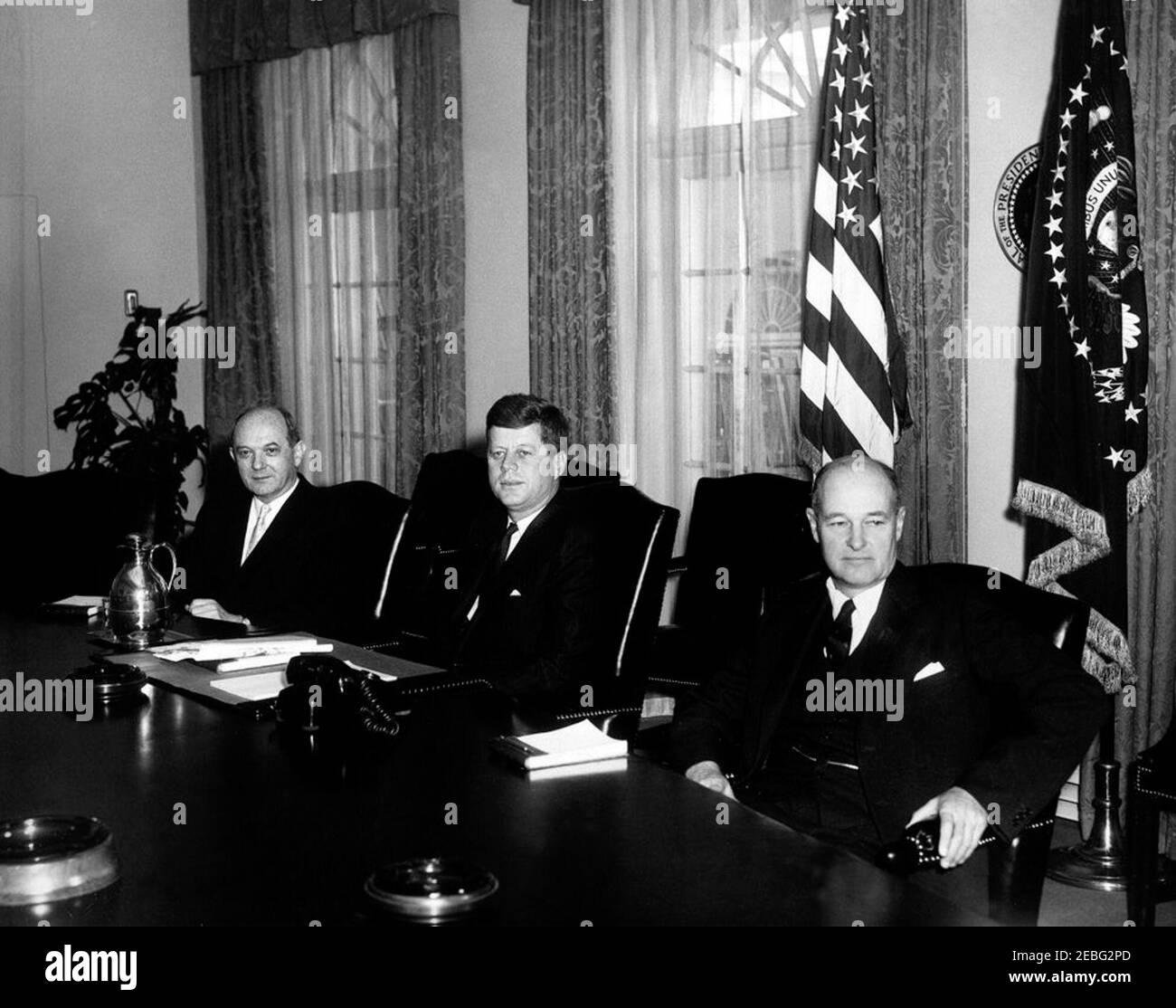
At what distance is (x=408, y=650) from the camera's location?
3.59 meters

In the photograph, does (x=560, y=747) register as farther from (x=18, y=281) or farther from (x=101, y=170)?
(x=101, y=170)

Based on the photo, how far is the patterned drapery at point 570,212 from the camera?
17.8 ft

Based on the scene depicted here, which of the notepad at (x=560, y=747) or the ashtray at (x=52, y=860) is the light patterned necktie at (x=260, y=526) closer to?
the notepad at (x=560, y=747)

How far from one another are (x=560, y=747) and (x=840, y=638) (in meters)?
0.84

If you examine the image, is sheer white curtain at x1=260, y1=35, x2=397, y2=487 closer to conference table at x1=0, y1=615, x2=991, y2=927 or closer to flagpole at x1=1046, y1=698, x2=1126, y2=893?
flagpole at x1=1046, y1=698, x2=1126, y2=893

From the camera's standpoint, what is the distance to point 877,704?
2639mm

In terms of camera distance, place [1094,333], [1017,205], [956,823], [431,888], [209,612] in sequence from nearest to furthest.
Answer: [431,888]
[956,823]
[209,612]
[1094,333]
[1017,205]

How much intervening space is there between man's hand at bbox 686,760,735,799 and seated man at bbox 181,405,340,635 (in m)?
1.44

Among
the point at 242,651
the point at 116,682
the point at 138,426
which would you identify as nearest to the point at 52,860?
the point at 116,682

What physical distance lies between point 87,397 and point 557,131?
290 centimetres

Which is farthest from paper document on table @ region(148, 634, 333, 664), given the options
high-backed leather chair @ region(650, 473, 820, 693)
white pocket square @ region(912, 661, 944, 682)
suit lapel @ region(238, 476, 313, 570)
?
high-backed leather chair @ region(650, 473, 820, 693)

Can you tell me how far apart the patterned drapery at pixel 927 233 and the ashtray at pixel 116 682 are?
2596 millimetres
